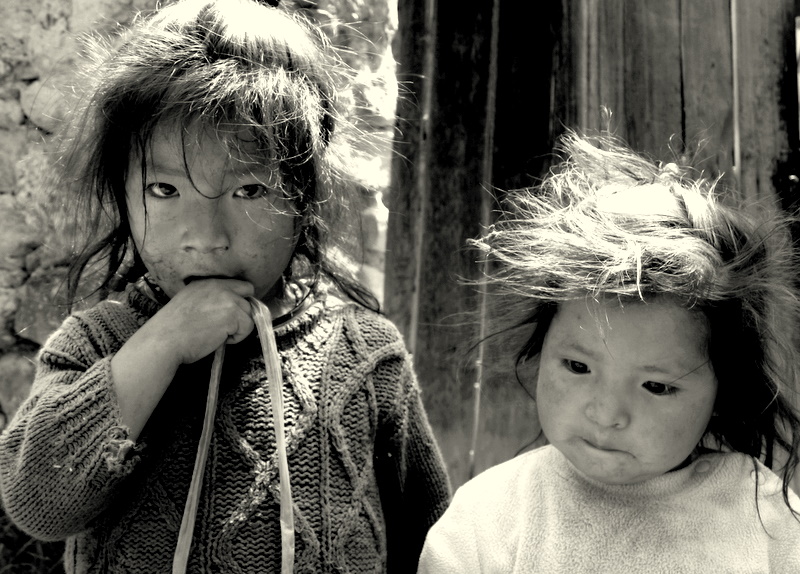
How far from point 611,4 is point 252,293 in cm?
120

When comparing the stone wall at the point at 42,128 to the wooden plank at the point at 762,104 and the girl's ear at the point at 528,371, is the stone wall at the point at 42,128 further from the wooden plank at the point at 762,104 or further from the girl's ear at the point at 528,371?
the wooden plank at the point at 762,104

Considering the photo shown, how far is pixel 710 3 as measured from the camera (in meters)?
2.14

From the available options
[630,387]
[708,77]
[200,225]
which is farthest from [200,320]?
[708,77]

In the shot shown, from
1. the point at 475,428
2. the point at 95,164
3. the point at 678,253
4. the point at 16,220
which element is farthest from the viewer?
the point at 475,428

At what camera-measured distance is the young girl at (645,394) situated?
1352 mm

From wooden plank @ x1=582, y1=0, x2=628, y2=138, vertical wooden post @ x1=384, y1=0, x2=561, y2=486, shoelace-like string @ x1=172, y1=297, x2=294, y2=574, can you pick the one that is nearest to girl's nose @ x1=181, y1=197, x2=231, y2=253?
shoelace-like string @ x1=172, y1=297, x2=294, y2=574

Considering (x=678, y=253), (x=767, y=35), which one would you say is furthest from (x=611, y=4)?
(x=678, y=253)

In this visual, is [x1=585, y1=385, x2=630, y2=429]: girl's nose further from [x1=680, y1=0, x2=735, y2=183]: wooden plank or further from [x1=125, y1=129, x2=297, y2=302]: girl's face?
[x1=680, y1=0, x2=735, y2=183]: wooden plank

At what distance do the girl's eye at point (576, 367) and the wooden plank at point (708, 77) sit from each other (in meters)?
0.92

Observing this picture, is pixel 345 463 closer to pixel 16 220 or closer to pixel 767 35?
pixel 16 220

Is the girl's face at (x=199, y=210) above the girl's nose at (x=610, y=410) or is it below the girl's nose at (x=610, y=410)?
above

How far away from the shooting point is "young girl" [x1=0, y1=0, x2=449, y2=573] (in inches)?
52.2

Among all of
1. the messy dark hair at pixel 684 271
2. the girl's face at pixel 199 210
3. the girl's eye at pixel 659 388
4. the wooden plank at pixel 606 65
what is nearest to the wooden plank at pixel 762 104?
the wooden plank at pixel 606 65

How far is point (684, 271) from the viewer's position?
134cm
